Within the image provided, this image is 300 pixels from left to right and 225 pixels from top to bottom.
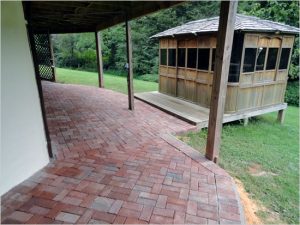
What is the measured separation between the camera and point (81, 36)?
19594 mm

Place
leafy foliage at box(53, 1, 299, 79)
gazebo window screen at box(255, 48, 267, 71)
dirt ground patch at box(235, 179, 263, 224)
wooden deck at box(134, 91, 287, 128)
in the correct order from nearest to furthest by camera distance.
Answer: dirt ground patch at box(235, 179, 263, 224) → wooden deck at box(134, 91, 287, 128) → gazebo window screen at box(255, 48, 267, 71) → leafy foliage at box(53, 1, 299, 79)

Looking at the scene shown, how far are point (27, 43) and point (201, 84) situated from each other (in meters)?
4.76

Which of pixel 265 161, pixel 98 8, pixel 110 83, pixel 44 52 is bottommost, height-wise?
pixel 265 161

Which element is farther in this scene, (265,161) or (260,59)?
(260,59)

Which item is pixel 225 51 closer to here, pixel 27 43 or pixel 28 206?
pixel 27 43

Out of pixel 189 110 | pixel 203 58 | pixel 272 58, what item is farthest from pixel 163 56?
pixel 272 58

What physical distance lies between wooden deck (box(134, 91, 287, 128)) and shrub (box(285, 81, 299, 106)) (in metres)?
5.61

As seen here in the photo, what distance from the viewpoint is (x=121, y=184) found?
2703mm

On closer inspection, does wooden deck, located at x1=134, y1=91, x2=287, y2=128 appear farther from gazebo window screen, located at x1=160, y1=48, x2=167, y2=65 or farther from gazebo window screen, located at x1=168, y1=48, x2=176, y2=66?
gazebo window screen, located at x1=160, y1=48, x2=167, y2=65

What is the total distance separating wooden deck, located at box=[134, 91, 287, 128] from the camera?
5410mm

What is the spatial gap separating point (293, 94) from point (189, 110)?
8.75 m

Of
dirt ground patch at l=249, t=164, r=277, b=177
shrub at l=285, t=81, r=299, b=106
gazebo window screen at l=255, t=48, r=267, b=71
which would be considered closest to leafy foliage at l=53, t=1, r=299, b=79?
shrub at l=285, t=81, r=299, b=106

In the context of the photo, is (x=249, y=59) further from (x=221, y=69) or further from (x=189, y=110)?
(x=221, y=69)

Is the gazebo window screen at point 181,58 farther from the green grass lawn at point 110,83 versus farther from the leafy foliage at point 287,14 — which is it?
the leafy foliage at point 287,14
